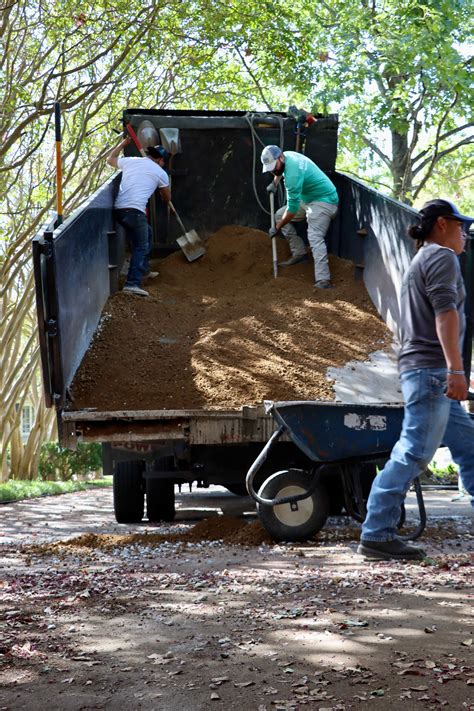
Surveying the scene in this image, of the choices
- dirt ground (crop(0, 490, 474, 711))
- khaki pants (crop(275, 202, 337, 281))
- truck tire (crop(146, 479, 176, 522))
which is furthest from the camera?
khaki pants (crop(275, 202, 337, 281))

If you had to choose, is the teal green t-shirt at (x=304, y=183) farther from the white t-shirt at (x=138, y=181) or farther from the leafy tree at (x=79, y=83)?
the leafy tree at (x=79, y=83)

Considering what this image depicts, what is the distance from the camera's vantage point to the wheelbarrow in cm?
640

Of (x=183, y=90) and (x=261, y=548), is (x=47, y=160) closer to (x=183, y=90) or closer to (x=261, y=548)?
(x=183, y=90)

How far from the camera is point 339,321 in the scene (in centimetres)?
832

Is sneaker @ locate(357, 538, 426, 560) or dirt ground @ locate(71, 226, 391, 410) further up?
dirt ground @ locate(71, 226, 391, 410)

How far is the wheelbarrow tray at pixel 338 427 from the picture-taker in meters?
6.38

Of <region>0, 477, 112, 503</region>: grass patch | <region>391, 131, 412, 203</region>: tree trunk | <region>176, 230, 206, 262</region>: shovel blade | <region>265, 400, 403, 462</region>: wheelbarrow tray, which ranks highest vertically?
<region>391, 131, 412, 203</region>: tree trunk

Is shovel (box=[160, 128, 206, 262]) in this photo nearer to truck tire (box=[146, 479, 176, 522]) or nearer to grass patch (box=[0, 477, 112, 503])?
truck tire (box=[146, 479, 176, 522])

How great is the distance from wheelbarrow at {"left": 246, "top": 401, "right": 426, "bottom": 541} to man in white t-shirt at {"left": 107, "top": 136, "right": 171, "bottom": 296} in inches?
125

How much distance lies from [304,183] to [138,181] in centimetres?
172

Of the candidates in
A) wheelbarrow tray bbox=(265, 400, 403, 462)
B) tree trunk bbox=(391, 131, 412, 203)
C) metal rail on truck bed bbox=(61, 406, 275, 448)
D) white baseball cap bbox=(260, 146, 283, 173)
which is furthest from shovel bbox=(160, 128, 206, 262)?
tree trunk bbox=(391, 131, 412, 203)

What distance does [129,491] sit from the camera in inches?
347

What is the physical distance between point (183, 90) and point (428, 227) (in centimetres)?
1482

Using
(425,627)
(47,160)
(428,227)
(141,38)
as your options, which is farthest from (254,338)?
(47,160)
